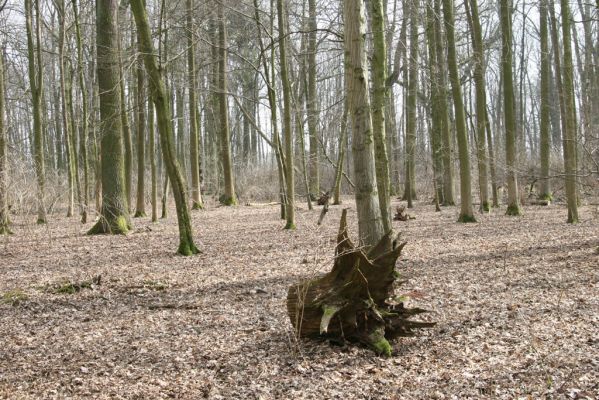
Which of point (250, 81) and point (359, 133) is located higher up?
point (250, 81)

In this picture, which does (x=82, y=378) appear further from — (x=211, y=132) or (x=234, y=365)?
(x=211, y=132)

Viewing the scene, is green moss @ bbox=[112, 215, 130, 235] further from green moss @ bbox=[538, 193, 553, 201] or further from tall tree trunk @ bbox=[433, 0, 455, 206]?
green moss @ bbox=[538, 193, 553, 201]

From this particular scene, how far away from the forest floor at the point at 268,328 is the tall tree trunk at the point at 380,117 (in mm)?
1205

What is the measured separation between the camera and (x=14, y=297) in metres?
6.61

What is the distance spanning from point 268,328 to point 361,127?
2403 millimetres

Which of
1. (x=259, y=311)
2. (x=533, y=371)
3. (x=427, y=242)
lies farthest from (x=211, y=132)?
(x=533, y=371)

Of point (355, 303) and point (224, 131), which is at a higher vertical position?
point (224, 131)

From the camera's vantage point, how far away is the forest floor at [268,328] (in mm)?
3938

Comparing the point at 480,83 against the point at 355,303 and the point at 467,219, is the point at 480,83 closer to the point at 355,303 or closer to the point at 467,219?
the point at 467,219

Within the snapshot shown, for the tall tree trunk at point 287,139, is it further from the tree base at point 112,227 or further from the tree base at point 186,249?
the tree base at point 112,227

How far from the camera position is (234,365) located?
439 cm

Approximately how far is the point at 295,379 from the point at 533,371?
1854mm

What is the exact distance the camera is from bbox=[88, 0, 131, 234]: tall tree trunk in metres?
12.3

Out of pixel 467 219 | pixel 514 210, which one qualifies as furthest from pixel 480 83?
pixel 467 219
